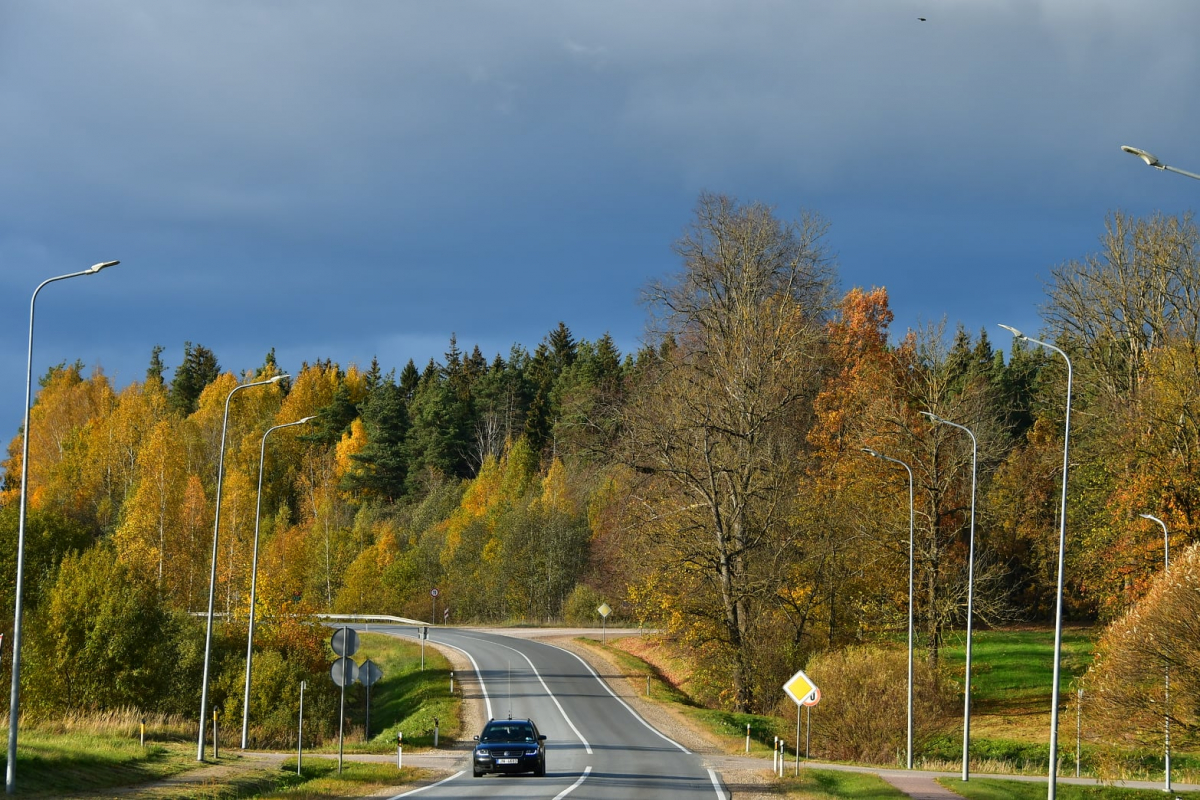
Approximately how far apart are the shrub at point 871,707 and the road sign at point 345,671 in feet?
64.0

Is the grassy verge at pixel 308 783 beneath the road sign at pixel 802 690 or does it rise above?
beneath

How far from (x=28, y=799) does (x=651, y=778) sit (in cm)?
1315

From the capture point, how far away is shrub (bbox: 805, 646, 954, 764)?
36.6m

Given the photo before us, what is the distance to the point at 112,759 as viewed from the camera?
23953mm

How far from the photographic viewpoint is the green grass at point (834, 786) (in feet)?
77.2

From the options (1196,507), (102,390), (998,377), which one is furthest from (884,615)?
(102,390)

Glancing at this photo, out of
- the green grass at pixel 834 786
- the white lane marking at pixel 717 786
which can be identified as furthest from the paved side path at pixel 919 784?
the white lane marking at pixel 717 786

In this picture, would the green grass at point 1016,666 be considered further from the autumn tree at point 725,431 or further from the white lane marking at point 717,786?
the white lane marking at point 717,786

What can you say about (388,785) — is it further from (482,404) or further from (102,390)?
(102,390)

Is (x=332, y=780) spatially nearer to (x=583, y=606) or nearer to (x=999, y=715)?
(x=999, y=715)

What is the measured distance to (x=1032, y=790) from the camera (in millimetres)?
28172

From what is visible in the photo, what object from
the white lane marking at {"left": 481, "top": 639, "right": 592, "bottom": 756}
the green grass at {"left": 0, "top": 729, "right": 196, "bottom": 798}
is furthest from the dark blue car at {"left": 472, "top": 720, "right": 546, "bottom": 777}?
the green grass at {"left": 0, "top": 729, "right": 196, "bottom": 798}

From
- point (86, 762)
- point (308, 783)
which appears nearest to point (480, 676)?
point (308, 783)

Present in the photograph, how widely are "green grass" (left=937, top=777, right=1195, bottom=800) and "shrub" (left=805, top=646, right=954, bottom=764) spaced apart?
7.02 metres
